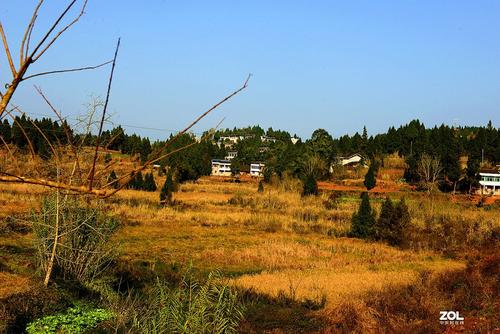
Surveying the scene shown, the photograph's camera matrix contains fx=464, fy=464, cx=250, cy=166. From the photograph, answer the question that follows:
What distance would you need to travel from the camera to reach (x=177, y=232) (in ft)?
78.6

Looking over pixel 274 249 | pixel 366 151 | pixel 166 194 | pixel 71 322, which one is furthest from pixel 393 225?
pixel 366 151

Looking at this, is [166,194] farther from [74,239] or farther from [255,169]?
[255,169]

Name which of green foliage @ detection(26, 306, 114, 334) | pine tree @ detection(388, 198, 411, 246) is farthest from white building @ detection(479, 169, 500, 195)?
green foliage @ detection(26, 306, 114, 334)

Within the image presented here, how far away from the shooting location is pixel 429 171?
148ft

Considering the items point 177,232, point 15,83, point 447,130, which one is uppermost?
point 447,130

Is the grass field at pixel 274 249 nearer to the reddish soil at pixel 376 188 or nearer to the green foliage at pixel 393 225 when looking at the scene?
the green foliage at pixel 393 225

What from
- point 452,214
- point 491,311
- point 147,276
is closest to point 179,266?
point 147,276

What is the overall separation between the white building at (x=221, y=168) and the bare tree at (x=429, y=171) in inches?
1339

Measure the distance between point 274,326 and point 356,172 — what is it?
49956mm

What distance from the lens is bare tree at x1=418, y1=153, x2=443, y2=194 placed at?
1674 inches

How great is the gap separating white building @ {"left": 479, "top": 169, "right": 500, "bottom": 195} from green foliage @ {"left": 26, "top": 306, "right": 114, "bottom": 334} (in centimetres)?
4526

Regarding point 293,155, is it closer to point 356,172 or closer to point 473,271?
point 356,172

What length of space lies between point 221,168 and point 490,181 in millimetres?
40405

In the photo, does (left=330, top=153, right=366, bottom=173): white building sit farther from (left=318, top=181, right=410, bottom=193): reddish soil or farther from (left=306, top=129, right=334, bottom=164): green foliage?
(left=318, top=181, right=410, bottom=193): reddish soil
